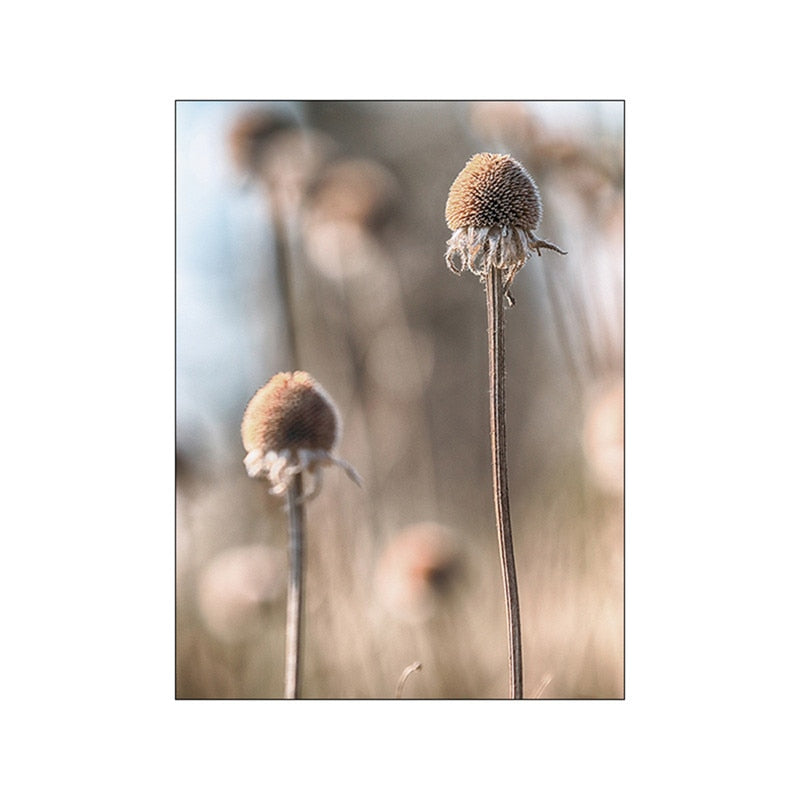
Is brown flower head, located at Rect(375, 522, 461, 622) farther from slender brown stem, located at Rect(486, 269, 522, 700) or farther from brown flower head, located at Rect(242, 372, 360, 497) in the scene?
slender brown stem, located at Rect(486, 269, 522, 700)

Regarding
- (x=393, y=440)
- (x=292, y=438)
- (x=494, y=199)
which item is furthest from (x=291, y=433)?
(x=494, y=199)

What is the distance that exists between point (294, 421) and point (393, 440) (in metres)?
0.41

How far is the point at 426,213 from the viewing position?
7.13 feet

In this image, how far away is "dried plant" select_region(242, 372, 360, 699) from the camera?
1836 mm

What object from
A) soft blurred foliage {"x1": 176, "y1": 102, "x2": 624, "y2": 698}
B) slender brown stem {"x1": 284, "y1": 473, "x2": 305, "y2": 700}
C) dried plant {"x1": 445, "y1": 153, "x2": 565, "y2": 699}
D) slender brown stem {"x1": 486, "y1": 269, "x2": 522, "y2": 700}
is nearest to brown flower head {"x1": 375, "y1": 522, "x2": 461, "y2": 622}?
soft blurred foliage {"x1": 176, "y1": 102, "x2": 624, "y2": 698}

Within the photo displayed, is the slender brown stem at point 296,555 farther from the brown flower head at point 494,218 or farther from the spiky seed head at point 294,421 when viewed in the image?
the brown flower head at point 494,218

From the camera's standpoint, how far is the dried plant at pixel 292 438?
1836 millimetres

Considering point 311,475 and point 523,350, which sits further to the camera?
point 523,350
